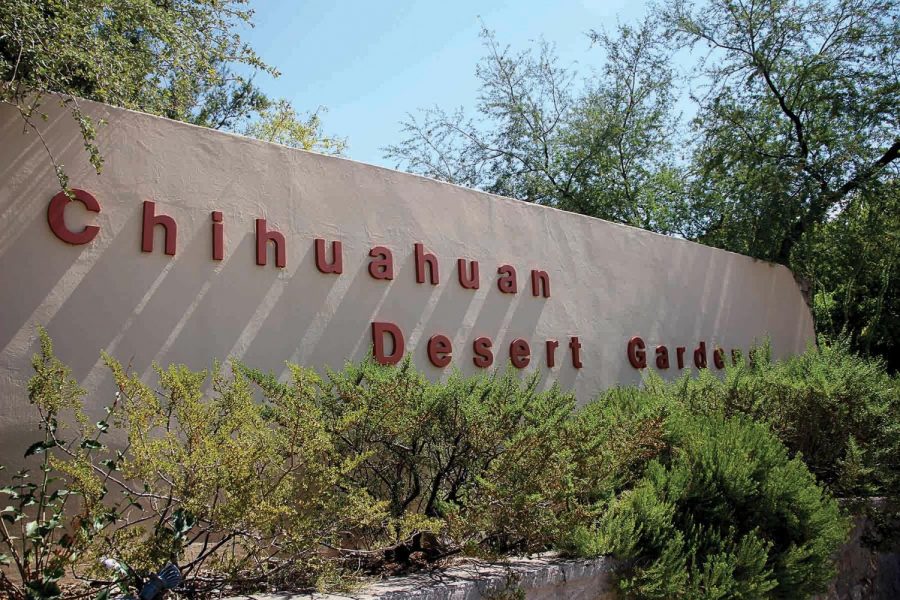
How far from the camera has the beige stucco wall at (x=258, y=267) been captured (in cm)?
555

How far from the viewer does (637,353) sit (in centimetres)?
1016

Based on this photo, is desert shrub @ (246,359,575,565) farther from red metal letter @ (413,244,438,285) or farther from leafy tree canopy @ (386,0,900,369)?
leafy tree canopy @ (386,0,900,369)

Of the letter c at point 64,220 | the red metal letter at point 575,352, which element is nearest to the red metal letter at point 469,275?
the red metal letter at point 575,352

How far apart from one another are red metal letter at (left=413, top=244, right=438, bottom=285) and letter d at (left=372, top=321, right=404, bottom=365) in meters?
0.64

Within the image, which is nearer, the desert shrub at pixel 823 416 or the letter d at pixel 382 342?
the desert shrub at pixel 823 416

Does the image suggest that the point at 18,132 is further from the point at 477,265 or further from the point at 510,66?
the point at 510,66

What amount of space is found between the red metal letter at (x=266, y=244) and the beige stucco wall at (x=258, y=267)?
0.07m

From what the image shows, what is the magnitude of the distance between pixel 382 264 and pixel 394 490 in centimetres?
338

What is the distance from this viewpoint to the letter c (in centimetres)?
560

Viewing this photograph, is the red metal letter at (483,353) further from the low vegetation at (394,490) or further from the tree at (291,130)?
the tree at (291,130)

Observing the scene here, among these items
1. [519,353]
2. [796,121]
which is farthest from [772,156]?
[519,353]

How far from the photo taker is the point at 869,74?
1341 centimetres

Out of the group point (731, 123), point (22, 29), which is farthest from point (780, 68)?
point (22, 29)

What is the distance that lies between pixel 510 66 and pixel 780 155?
6.58 m
